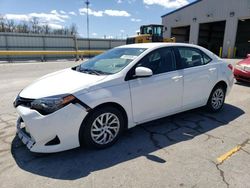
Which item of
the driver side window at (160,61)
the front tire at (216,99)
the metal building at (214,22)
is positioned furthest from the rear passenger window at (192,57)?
the metal building at (214,22)

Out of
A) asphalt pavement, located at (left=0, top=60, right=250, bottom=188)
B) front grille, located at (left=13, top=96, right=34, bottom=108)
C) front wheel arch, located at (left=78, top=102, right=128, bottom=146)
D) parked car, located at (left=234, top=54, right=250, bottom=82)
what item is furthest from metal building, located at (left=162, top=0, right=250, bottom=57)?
front grille, located at (left=13, top=96, right=34, bottom=108)

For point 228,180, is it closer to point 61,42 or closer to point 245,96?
point 245,96

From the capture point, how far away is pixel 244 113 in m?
5.04

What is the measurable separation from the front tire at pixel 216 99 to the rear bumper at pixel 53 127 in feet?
10.0

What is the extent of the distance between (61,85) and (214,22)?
1220 inches

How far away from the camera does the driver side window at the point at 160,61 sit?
374cm

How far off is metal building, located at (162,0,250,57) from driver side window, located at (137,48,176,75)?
24924 mm

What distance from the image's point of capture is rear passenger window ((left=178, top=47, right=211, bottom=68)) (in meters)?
4.25

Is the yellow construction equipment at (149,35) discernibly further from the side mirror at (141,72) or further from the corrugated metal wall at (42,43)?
the side mirror at (141,72)

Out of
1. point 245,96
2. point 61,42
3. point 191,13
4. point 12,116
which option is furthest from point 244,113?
point 191,13

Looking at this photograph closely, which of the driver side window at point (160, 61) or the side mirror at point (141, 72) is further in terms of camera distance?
the driver side window at point (160, 61)

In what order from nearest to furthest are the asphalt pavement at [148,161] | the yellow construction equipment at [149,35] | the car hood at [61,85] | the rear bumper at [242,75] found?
the asphalt pavement at [148,161], the car hood at [61,85], the rear bumper at [242,75], the yellow construction equipment at [149,35]

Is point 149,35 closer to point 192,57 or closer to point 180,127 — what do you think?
point 192,57

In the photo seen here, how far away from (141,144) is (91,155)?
84 centimetres
